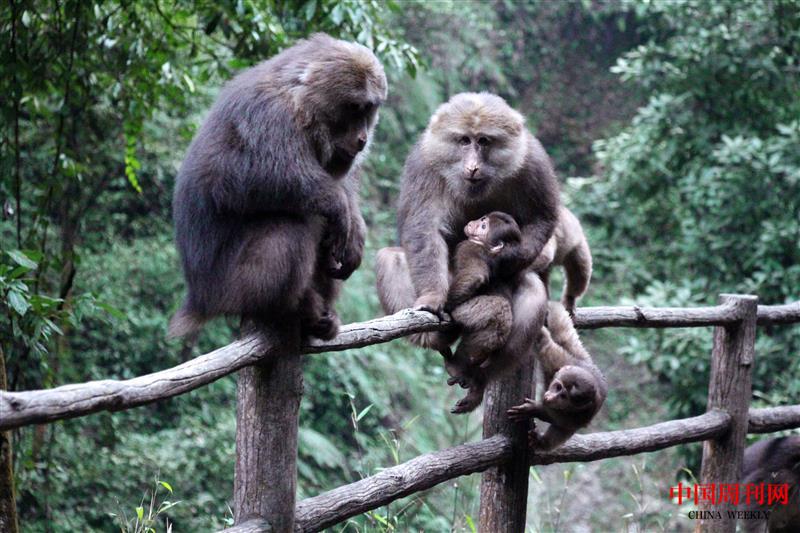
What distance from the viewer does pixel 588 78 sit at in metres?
13.2

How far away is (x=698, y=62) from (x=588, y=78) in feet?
20.2

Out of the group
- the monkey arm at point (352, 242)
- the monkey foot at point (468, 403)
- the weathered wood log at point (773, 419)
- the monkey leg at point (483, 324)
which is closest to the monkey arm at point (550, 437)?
the monkey foot at point (468, 403)

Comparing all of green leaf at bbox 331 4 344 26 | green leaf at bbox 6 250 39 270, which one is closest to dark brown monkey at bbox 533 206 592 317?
green leaf at bbox 331 4 344 26

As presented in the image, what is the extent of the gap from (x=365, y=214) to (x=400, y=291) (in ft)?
17.3

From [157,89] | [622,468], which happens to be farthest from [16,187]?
[622,468]

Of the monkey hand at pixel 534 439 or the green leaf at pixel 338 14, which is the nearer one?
the monkey hand at pixel 534 439

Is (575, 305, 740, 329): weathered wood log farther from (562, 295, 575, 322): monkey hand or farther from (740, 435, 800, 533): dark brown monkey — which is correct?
(740, 435, 800, 533): dark brown monkey

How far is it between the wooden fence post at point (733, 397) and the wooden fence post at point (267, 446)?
7.93 feet

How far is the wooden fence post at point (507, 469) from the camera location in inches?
143

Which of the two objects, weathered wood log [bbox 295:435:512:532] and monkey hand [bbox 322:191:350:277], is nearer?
weathered wood log [bbox 295:435:512:532]

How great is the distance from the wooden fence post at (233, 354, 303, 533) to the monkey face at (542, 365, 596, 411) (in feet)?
4.06

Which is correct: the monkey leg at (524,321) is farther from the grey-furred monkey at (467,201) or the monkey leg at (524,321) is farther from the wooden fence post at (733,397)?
the wooden fence post at (733,397)

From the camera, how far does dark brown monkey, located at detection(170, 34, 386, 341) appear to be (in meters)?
2.83

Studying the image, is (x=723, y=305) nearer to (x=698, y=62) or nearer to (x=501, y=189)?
(x=501, y=189)
